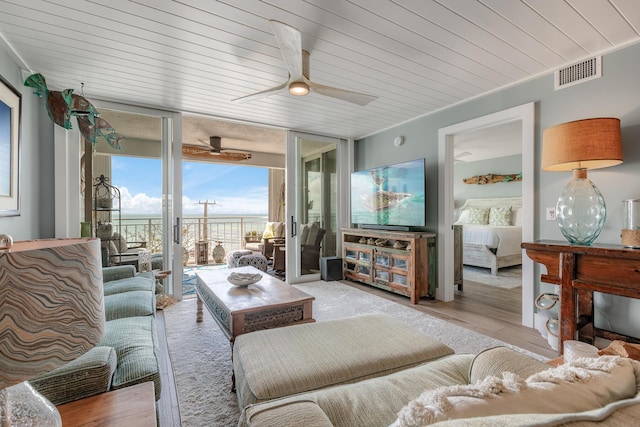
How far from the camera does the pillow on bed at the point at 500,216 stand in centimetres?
634

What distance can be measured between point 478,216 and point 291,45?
250 inches

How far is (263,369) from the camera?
1252 mm

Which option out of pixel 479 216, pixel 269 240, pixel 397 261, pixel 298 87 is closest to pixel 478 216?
pixel 479 216

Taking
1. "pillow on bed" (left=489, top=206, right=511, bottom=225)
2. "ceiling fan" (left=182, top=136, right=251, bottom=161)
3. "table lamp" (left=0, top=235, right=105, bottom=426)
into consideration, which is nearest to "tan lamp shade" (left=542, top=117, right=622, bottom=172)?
"table lamp" (left=0, top=235, right=105, bottom=426)

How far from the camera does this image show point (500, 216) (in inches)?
253

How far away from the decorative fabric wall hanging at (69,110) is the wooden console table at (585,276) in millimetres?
3871

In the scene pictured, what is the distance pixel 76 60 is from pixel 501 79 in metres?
3.72

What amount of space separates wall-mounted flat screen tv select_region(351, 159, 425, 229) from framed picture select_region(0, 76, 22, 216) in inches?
149

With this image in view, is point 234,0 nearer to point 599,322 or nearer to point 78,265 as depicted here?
point 78,265

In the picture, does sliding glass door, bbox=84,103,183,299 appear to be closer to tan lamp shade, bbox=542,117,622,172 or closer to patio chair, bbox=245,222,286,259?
patio chair, bbox=245,222,286,259

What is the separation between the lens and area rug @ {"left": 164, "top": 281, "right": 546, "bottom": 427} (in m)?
1.68

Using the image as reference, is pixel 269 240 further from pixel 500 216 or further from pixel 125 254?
pixel 500 216

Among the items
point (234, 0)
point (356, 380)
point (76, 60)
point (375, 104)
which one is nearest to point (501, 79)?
point (375, 104)

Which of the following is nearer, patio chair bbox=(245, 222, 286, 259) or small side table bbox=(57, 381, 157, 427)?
small side table bbox=(57, 381, 157, 427)
